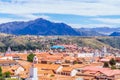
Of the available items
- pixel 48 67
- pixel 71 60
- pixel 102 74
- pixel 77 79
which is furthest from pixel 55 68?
pixel 71 60

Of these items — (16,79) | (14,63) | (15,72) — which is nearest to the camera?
(16,79)

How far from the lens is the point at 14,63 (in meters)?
79.8

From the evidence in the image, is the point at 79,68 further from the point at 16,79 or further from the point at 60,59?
the point at 60,59

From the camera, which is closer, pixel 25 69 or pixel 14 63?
pixel 25 69

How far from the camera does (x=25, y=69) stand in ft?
233

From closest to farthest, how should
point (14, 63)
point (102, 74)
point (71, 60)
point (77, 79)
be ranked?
point (77, 79), point (102, 74), point (14, 63), point (71, 60)

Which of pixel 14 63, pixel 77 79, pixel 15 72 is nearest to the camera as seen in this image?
pixel 77 79

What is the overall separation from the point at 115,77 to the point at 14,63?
29.0 m

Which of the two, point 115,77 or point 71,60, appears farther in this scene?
point 71,60

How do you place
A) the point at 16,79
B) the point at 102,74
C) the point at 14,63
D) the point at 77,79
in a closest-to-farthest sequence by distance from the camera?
1. the point at 77,79
2. the point at 16,79
3. the point at 102,74
4. the point at 14,63

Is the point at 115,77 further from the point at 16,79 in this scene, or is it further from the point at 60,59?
the point at 60,59

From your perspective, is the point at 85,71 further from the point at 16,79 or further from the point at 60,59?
the point at 60,59

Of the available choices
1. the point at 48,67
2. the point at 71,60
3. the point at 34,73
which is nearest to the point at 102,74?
the point at 48,67

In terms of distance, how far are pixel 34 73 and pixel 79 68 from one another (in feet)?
185
